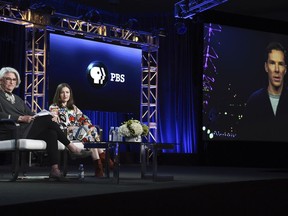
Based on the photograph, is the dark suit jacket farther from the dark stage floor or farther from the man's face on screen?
the dark stage floor

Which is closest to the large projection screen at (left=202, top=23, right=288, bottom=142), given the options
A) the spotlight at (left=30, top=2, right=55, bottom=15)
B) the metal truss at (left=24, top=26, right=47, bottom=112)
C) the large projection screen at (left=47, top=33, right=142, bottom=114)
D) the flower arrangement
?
the large projection screen at (left=47, top=33, right=142, bottom=114)

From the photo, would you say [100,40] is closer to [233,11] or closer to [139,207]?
[233,11]

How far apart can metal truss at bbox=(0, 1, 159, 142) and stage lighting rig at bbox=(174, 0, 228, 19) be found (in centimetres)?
66

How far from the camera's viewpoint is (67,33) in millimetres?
8711

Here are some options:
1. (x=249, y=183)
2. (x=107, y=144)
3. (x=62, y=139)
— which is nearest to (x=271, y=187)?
(x=249, y=183)

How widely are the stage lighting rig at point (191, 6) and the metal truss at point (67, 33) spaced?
66 centimetres

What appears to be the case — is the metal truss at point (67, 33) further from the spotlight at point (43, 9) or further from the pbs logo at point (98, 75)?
the pbs logo at point (98, 75)

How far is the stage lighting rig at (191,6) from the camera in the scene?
8.67m

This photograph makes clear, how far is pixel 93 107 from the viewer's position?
9023 millimetres

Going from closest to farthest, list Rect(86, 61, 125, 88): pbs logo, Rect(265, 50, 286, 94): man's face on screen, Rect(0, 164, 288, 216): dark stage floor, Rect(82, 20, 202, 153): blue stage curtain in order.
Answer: Rect(0, 164, 288, 216): dark stage floor, Rect(86, 61, 125, 88): pbs logo, Rect(265, 50, 286, 94): man's face on screen, Rect(82, 20, 202, 153): blue stage curtain

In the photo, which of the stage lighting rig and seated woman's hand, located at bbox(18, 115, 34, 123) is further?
the stage lighting rig

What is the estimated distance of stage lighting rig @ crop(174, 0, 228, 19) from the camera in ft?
28.5

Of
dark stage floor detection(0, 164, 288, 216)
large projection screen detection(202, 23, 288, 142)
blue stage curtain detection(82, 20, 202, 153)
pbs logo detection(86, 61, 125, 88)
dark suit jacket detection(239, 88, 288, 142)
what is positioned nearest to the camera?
dark stage floor detection(0, 164, 288, 216)

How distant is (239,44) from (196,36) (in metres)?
0.89
